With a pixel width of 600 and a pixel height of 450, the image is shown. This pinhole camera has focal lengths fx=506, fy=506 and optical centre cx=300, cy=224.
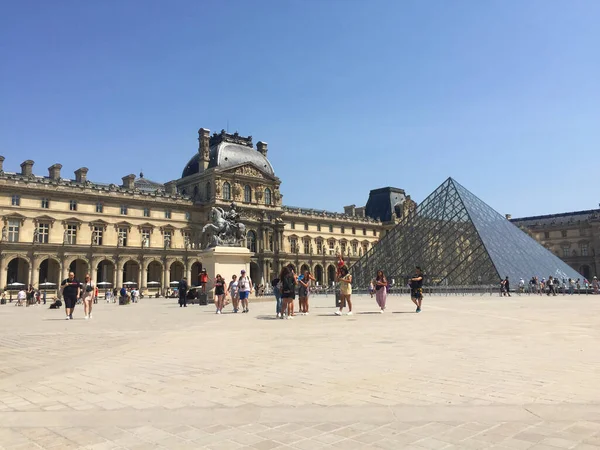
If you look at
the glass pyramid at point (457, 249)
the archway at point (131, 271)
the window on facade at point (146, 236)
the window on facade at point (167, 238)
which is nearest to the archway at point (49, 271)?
the archway at point (131, 271)

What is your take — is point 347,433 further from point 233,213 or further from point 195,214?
point 195,214

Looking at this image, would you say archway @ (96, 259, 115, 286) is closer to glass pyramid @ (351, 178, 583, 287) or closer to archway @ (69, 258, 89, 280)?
archway @ (69, 258, 89, 280)

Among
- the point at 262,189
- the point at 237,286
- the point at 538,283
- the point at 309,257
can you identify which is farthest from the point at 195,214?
the point at 237,286

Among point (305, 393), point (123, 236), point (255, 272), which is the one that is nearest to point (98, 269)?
point (123, 236)

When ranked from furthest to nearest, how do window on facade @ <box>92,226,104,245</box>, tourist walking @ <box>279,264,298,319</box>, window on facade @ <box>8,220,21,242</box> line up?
1. window on facade @ <box>92,226,104,245</box>
2. window on facade @ <box>8,220,21,242</box>
3. tourist walking @ <box>279,264,298,319</box>

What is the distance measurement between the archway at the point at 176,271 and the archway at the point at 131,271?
3901mm

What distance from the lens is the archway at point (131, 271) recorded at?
53.0 metres

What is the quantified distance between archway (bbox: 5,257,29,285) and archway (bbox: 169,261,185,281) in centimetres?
1422

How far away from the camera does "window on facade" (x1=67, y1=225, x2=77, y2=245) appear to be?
4881 cm

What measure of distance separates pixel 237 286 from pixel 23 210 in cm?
3721

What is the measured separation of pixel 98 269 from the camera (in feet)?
170

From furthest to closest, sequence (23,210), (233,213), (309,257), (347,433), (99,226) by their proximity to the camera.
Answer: (309,257)
(99,226)
(23,210)
(233,213)
(347,433)

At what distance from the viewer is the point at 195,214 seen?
58188mm

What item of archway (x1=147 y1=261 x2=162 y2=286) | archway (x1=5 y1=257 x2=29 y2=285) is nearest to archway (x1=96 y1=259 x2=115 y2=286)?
archway (x1=147 y1=261 x2=162 y2=286)
